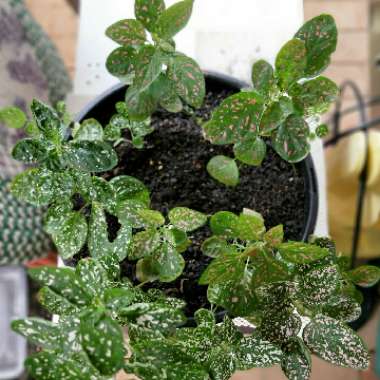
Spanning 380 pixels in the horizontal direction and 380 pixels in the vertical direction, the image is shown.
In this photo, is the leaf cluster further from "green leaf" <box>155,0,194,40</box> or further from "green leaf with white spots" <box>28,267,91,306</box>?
"green leaf with white spots" <box>28,267,91,306</box>

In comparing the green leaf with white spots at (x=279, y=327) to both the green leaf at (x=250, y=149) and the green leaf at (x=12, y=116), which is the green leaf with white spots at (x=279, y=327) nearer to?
the green leaf at (x=250, y=149)

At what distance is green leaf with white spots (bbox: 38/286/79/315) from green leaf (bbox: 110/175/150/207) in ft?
0.41

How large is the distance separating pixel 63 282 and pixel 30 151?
0.52 ft

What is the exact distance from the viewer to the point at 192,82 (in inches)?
19.5

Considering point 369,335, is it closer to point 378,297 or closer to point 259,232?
point 378,297

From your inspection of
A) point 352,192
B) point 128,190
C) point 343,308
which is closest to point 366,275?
point 343,308

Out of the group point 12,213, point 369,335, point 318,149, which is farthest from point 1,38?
point 369,335

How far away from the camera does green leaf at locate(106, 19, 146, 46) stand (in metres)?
0.50

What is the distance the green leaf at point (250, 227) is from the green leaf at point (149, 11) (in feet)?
0.63

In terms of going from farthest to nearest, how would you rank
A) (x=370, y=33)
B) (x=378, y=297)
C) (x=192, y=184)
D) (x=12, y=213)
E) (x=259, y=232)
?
(x=370, y=33) → (x=378, y=297) → (x=12, y=213) → (x=192, y=184) → (x=259, y=232)

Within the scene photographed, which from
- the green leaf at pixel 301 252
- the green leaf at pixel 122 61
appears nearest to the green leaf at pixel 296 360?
the green leaf at pixel 301 252

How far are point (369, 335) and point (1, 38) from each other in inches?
44.3

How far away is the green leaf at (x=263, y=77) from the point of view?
19.4 inches

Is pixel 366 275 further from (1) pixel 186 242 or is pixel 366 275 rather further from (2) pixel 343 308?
(1) pixel 186 242
